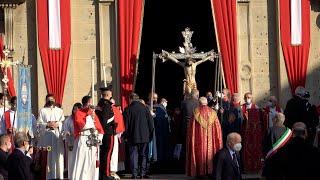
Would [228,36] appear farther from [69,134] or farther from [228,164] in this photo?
[228,164]

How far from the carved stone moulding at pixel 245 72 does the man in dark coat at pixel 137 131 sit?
192 inches

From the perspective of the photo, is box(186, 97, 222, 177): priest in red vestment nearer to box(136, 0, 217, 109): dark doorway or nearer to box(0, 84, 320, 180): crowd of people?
box(0, 84, 320, 180): crowd of people

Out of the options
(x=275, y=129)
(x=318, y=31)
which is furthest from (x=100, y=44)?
(x=275, y=129)

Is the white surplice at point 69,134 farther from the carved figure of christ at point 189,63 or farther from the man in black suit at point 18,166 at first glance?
the carved figure of christ at point 189,63

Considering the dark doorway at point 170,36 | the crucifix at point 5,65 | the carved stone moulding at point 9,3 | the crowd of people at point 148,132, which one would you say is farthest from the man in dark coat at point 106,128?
the dark doorway at point 170,36

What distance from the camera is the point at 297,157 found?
11523 millimetres

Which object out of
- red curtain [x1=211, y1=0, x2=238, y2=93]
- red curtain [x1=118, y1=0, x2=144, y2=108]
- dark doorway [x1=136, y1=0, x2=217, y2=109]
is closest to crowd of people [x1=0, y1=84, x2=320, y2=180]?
red curtain [x1=211, y1=0, x2=238, y2=93]

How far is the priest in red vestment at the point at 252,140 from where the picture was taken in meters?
19.7

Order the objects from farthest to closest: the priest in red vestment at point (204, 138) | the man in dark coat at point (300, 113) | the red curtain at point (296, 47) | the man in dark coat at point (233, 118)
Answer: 1. the red curtain at point (296, 47)
2. the man in dark coat at point (233, 118)
3. the priest in red vestment at point (204, 138)
4. the man in dark coat at point (300, 113)

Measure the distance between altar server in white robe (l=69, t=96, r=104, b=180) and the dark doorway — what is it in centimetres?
957

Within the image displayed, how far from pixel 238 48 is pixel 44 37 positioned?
4940mm

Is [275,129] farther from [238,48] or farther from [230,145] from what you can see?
[238,48]

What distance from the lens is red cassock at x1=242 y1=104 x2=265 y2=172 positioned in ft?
64.6

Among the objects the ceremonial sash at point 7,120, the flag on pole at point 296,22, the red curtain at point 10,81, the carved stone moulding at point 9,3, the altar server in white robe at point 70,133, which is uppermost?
the carved stone moulding at point 9,3
